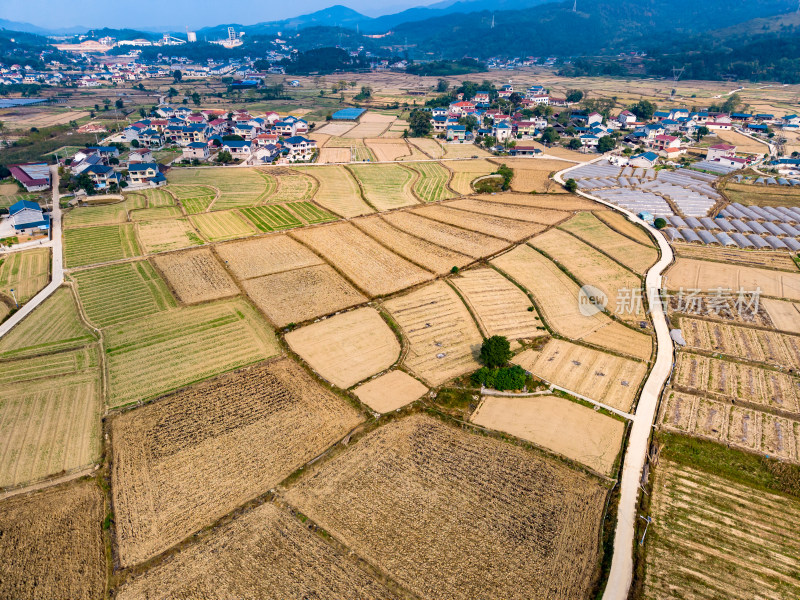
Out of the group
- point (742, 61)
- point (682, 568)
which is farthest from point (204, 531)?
point (742, 61)

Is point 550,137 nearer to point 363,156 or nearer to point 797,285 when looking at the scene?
point 363,156

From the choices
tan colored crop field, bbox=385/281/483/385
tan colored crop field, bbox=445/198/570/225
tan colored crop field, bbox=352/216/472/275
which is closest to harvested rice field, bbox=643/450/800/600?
tan colored crop field, bbox=385/281/483/385

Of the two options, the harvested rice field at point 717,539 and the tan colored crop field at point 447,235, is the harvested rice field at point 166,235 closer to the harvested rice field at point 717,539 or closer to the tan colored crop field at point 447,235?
the tan colored crop field at point 447,235

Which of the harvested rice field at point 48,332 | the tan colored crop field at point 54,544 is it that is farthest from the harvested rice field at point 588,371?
the harvested rice field at point 48,332

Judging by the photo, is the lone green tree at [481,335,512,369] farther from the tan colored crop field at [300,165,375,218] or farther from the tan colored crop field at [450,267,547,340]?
the tan colored crop field at [300,165,375,218]

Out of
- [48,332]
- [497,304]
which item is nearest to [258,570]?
[497,304]

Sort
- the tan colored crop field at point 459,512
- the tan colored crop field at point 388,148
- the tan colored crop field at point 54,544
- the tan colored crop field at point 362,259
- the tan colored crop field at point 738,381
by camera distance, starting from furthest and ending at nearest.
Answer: the tan colored crop field at point 388,148, the tan colored crop field at point 362,259, the tan colored crop field at point 738,381, the tan colored crop field at point 459,512, the tan colored crop field at point 54,544

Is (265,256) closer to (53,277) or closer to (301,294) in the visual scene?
(301,294)
